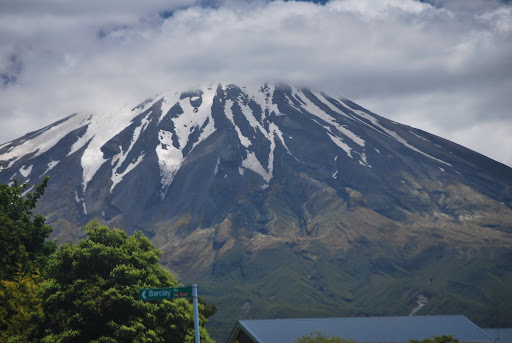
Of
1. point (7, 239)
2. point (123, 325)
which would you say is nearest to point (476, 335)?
point (123, 325)

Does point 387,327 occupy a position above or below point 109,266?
below

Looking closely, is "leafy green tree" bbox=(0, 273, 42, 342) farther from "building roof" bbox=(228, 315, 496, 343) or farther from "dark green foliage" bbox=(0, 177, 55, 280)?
"building roof" bbox=(228, 315, 496, 343)

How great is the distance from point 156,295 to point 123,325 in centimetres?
1305

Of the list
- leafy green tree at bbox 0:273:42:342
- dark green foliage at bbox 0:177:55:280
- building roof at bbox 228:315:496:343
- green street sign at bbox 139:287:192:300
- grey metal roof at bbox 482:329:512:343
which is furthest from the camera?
grey metal roof at bbox 482:329:512:343

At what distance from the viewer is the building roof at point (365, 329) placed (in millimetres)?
53125

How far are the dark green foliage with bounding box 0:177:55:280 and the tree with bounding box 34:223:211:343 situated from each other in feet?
34.0

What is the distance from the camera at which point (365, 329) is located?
57.0 m

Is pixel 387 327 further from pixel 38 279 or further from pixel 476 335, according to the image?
→ pixel 38 279

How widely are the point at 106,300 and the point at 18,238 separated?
19018 mm

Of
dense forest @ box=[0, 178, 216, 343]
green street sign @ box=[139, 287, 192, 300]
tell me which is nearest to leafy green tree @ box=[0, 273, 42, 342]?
dense forest @ box=[0, 178, 216, 343]

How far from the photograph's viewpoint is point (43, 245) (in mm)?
63031

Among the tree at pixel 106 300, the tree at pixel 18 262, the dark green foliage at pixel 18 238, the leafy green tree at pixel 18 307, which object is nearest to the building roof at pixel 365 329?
the tree at pixel 106 300

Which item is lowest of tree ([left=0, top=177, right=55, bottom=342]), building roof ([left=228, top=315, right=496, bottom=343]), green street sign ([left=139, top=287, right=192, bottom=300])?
building roof ([left=228, top=315, right=496, bottom=343])

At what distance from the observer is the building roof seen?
5312 centimetres
